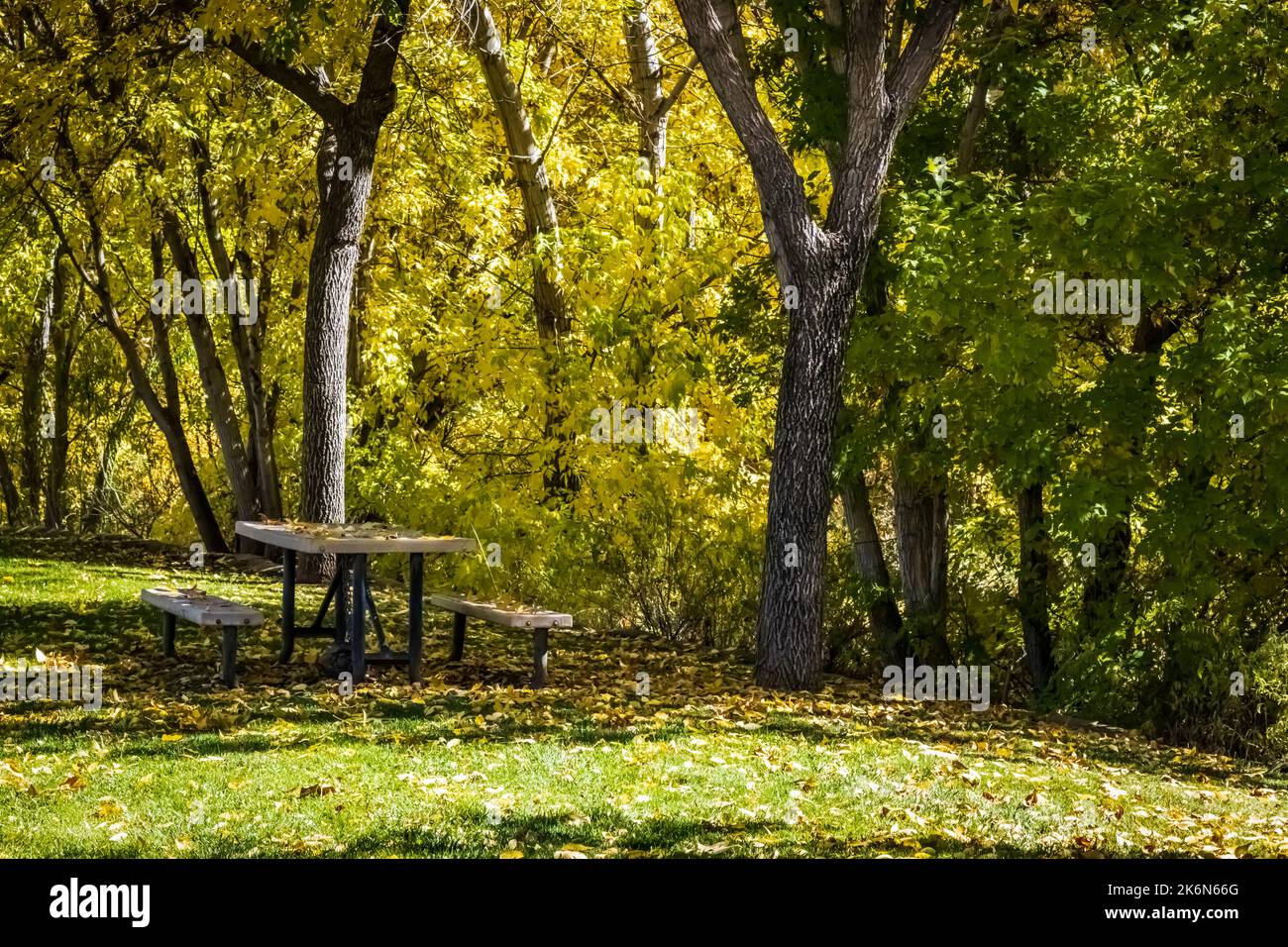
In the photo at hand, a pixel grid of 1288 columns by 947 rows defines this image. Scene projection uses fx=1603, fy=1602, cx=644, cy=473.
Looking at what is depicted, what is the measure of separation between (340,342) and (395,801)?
9.27 m

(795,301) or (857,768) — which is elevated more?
(795,301)

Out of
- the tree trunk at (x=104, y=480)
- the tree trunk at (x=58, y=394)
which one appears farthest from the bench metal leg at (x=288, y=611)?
the tree trunk at (x=104, y=480)

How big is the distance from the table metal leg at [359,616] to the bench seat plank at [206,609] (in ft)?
2.06

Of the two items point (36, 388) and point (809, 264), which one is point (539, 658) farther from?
point (36, 388)

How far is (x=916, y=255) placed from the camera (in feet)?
41.0

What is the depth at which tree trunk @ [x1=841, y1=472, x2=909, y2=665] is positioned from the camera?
14.1m

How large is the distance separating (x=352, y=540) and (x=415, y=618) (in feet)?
3.28

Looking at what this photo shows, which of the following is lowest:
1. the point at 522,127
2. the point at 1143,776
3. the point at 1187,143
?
the point at 1143,776

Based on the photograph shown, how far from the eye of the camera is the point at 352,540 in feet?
32.0

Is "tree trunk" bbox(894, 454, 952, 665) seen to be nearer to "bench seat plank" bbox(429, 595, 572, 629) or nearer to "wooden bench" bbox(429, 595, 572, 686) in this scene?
"wooden bench" bbox(429, 595, 572, 686)

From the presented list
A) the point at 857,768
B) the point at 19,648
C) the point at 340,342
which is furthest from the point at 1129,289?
the point at 19,648

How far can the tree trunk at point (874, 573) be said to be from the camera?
557 inches
